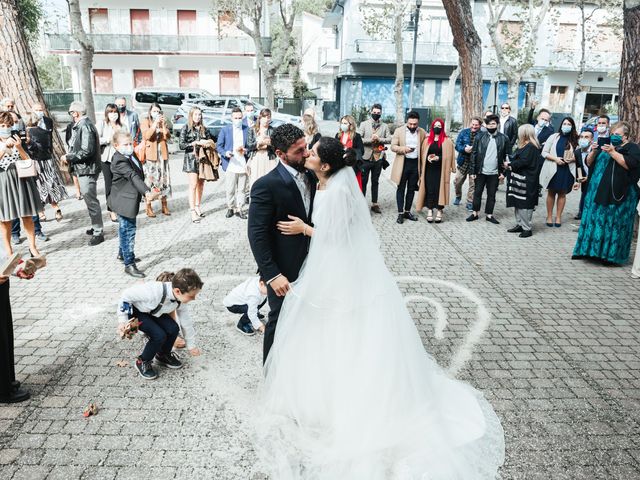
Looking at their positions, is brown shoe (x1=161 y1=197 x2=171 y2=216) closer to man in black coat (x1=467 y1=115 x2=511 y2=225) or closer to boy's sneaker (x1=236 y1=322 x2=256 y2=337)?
boy's sneaker (x1=236 y1=322 x2=256 y2=337)

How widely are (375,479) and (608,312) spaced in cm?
424

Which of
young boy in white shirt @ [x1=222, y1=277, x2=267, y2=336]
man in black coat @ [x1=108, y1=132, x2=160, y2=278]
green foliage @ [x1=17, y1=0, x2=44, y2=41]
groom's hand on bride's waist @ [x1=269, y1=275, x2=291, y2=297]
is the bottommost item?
young boy in white shirt @ [x1=222, y1=277, x2=267, y2=336]

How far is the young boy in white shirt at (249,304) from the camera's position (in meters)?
5.28

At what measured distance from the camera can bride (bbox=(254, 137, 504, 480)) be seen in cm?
346

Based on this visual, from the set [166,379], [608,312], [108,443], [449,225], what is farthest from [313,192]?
[449,225]

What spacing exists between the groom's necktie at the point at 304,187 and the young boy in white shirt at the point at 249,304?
4.51 ft

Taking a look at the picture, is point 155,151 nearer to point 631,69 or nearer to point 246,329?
point 246,329

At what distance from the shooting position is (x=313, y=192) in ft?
13.9

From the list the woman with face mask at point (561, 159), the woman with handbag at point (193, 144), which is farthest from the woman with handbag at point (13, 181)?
the woman with face mask at point (561, 159)

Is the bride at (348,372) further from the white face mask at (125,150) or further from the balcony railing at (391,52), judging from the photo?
the balcony railing at (391,52)

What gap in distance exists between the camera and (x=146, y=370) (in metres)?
4.46

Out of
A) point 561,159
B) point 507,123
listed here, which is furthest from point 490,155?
point 507,123

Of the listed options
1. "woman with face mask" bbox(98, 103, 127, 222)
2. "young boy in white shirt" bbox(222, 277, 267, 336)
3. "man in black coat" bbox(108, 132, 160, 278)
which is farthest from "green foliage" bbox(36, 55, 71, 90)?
"young boy in white shirt" bbox(222, 277, 267, 336)

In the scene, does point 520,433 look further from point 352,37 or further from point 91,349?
point 352,37
